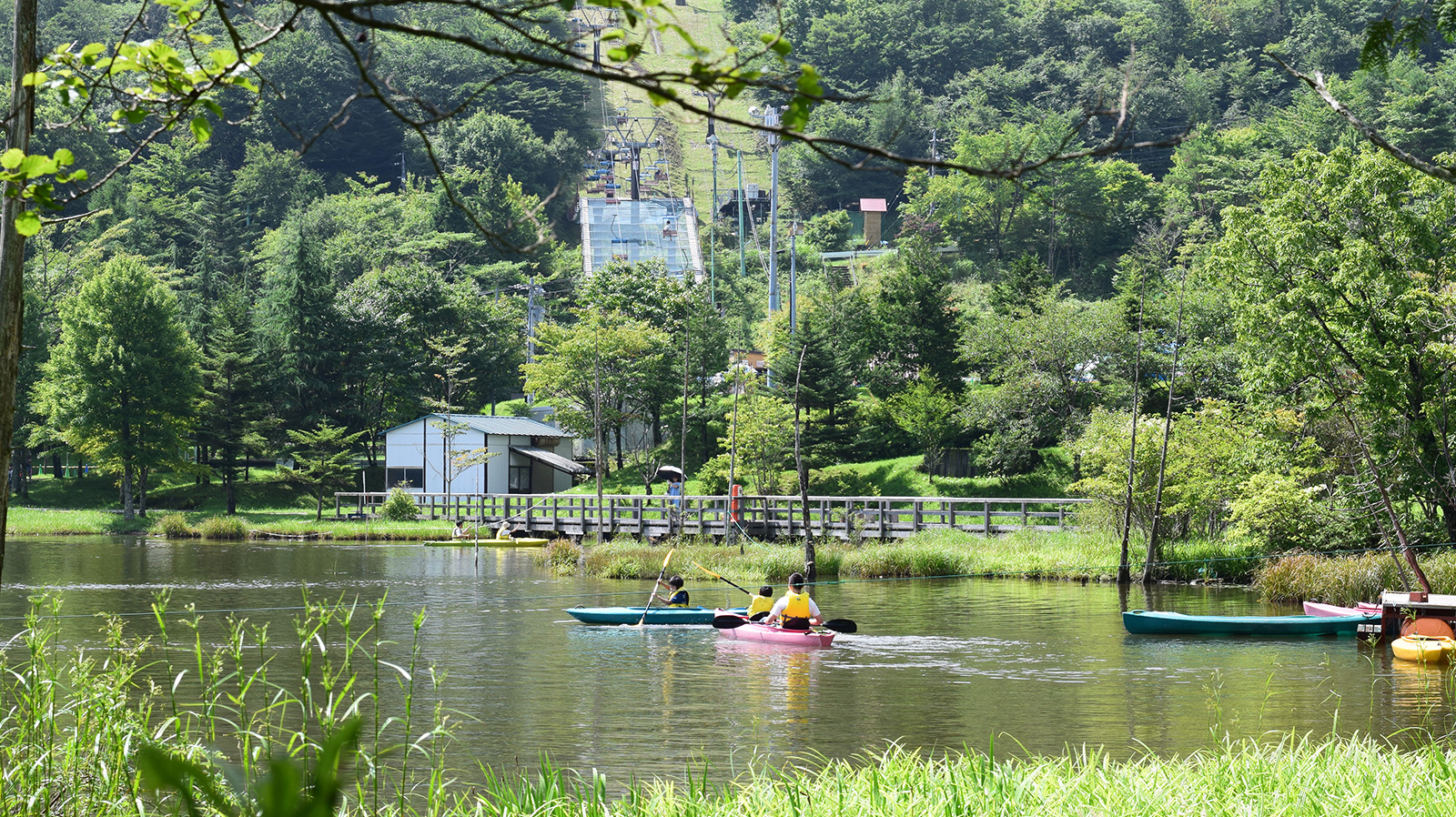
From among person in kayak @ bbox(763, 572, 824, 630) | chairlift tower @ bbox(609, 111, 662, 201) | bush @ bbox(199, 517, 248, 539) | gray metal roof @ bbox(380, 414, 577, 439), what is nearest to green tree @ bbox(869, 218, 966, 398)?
gray metal roof @ bbox(380, 414, 577, 439)

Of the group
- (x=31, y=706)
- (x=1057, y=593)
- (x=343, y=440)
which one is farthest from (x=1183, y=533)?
(x=343, y=440)

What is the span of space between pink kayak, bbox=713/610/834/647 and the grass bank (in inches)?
293

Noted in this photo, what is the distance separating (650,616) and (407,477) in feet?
125

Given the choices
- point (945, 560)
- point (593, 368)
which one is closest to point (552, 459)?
point (593, 368)

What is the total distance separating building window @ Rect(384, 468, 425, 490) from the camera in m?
56.1

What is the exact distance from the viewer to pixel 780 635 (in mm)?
18703

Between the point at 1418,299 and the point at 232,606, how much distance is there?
2265 centimetres

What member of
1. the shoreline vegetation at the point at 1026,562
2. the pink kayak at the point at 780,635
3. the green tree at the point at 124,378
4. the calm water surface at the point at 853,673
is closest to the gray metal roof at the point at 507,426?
the green tree at the point at 124,378

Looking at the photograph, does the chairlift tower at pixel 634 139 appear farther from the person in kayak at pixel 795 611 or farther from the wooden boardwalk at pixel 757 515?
the person in kayak at pixel 795 611

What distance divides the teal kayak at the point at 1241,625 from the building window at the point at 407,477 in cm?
4213

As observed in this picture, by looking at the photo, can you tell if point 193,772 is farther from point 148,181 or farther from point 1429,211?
point 148,181

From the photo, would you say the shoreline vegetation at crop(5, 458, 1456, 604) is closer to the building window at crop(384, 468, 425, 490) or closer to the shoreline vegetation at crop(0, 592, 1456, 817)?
the building window at crop(384, 468, 425, 490)

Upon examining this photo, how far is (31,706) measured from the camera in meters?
5.55

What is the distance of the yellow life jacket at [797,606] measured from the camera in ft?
61.6
